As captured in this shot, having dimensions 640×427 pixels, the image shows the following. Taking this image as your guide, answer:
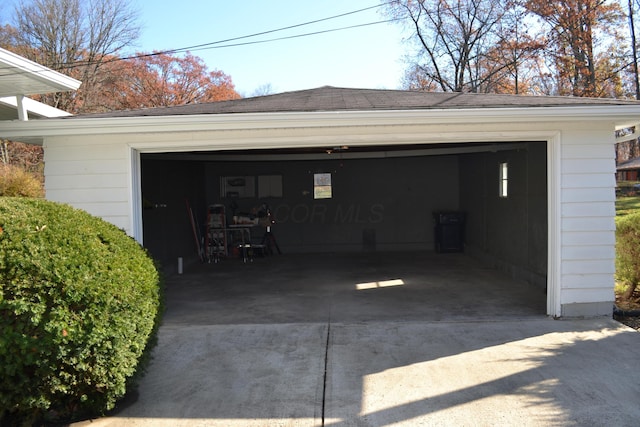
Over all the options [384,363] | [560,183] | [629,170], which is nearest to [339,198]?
[560,183]

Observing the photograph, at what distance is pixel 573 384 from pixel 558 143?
2.89 meters

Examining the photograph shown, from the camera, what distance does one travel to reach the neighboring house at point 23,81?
544 cm

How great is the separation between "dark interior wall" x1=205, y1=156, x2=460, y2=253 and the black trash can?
0.76 m

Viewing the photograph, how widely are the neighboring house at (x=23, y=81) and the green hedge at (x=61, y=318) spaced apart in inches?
94.6

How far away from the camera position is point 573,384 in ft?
13.7

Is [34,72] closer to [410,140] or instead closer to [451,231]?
[410,140]

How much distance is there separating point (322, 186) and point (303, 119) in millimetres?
7792

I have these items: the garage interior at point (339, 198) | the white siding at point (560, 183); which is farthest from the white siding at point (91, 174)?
the garage interior at point (339, 198)

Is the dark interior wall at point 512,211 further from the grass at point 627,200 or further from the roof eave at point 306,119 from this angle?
the grass at point 627,200

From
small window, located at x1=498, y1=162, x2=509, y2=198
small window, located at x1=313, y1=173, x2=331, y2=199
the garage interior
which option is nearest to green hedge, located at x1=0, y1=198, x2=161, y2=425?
small window, located at x1=498, y1=162, x2=509, y2=198

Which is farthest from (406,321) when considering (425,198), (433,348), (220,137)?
(425,198)

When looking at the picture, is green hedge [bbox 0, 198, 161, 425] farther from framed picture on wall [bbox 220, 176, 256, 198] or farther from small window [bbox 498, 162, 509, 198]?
framed picture on wall [bbox 220, 176, 256, 198]

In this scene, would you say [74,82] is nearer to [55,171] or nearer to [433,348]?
[55,171]

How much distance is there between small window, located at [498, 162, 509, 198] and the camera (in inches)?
374
